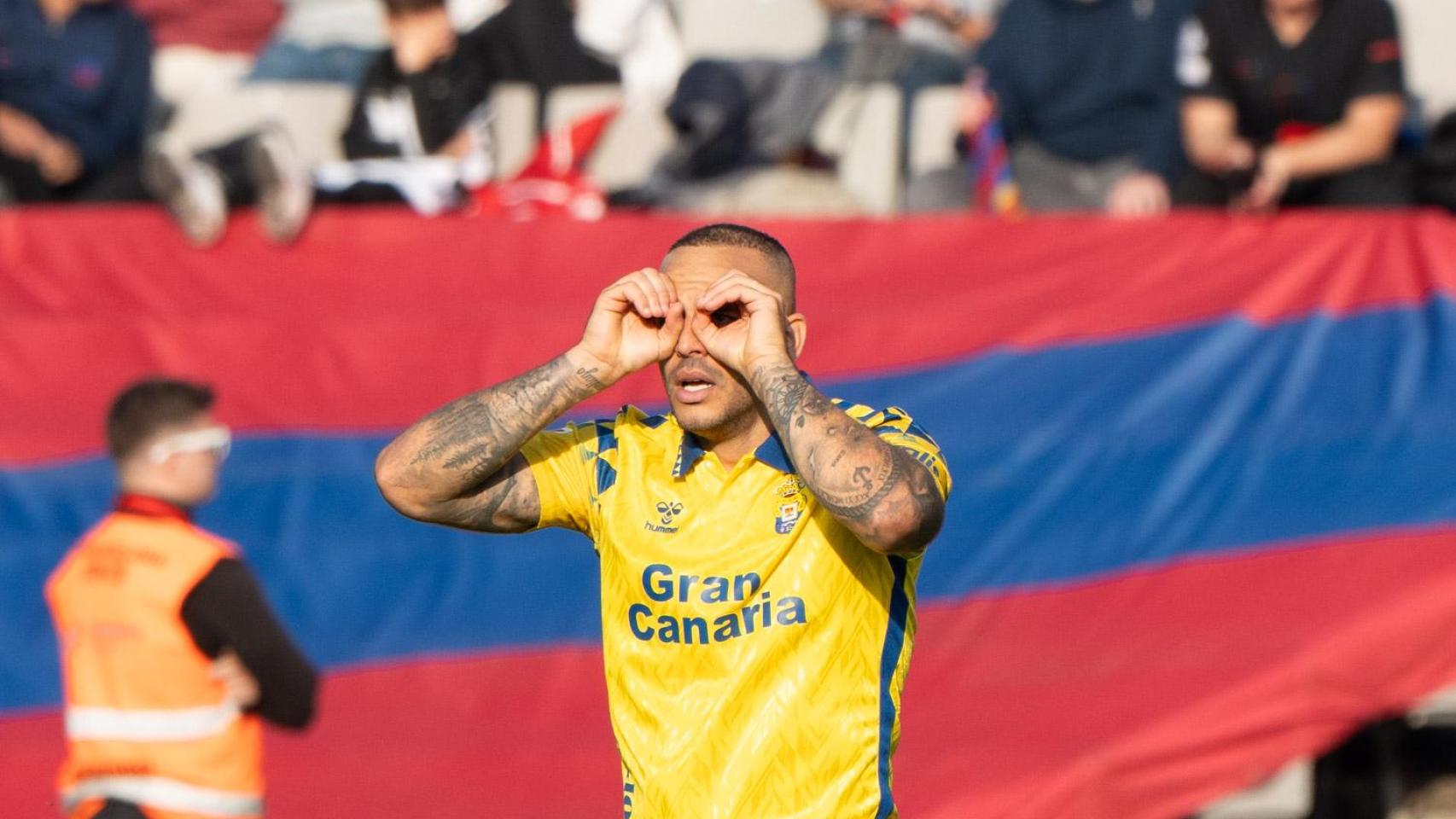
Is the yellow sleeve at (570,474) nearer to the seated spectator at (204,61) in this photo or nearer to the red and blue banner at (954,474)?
the red and blue banner at (954,474)

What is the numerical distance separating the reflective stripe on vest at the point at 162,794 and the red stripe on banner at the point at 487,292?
294cm

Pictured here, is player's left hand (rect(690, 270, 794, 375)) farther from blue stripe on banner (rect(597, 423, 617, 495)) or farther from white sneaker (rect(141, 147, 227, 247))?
white sneaker (rect(141, 147, 227, 247))

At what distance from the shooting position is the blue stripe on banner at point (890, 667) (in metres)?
3.31

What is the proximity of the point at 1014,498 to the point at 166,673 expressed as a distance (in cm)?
344

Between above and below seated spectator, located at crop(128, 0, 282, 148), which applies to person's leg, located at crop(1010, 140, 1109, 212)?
above

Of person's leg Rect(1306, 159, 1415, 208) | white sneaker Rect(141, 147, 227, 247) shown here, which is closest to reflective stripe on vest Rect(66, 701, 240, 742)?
white sneaker Rect(141, 147, 227, 247)

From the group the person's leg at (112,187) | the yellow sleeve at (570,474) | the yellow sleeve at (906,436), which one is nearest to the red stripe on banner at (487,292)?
the person's leg at (112,187)

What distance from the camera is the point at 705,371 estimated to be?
3.34m

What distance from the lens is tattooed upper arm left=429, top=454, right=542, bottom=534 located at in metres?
3.48

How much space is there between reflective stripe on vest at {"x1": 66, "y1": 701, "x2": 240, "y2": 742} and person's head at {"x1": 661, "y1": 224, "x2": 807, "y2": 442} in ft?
5.70

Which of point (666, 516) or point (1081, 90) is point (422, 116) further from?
point (666, 516)

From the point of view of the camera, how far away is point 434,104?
29.7ft

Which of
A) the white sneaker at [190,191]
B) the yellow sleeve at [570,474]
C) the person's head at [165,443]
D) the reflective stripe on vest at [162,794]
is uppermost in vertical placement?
the white sneaker at [190,191]

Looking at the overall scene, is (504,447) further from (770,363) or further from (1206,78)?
(1206,78)
